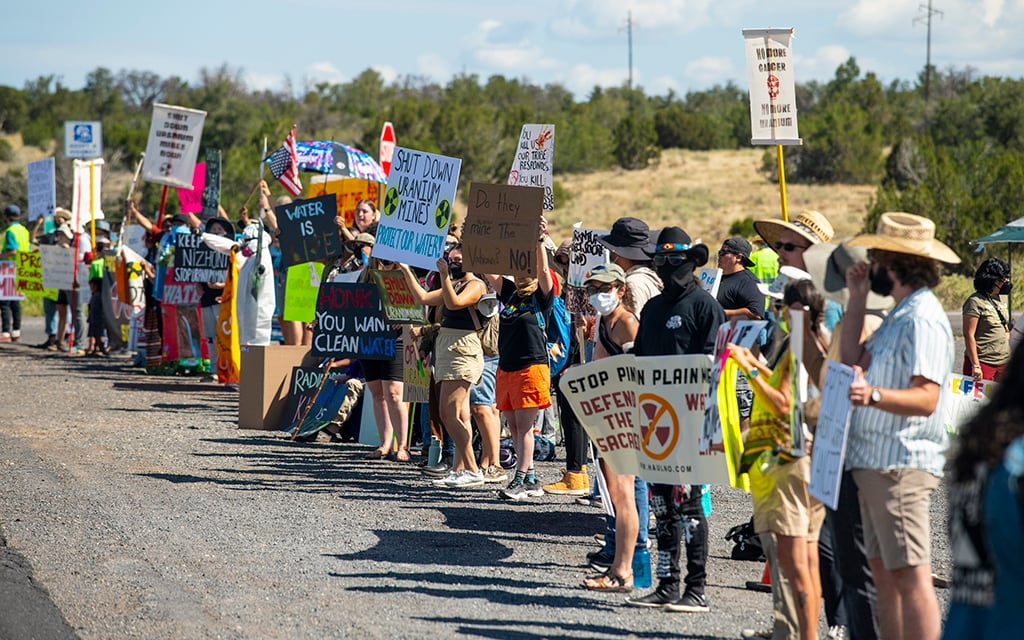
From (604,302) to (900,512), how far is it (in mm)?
2732

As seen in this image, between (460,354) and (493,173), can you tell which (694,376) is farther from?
(493,173)

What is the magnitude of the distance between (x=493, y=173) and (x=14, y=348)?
114 ft

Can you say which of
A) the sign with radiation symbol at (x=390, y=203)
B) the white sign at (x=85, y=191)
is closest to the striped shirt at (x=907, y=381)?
the sign with radiation symbol at (x=390, y=203)

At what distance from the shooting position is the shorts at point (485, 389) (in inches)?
390

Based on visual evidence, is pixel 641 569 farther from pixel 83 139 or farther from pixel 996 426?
pixel 83 139

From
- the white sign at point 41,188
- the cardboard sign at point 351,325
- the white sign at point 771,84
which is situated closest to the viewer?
the white sign at point 771,84

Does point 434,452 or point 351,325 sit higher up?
point 351,325

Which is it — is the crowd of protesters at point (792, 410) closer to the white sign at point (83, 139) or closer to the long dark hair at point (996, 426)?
the long dark hair at point (996, 426)

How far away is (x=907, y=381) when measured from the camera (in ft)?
15.8

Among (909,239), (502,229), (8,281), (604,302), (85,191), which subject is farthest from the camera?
(8,281)

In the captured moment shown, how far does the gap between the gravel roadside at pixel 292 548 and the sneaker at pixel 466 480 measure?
0.07 m

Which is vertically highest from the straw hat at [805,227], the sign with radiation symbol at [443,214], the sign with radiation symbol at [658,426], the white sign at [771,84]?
the white sign at [771,84]

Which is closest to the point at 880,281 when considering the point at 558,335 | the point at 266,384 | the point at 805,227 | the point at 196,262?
the point at 805,227

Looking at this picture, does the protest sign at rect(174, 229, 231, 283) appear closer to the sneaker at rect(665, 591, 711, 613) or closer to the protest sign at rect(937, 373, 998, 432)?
the protest sign at rect(937, 373, 998, 432)
